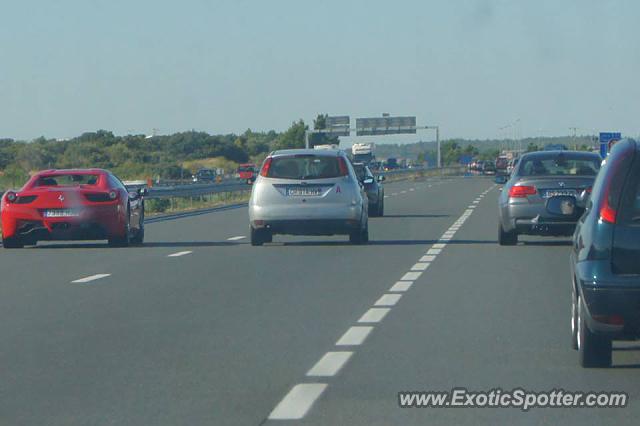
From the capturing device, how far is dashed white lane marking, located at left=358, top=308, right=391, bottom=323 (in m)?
13.0

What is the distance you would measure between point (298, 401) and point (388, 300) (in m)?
6.13

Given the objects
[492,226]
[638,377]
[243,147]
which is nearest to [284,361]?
[638,377]

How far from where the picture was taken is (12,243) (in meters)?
24.6

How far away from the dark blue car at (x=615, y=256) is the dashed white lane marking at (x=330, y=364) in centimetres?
168

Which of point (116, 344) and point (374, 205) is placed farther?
point (374, 205)

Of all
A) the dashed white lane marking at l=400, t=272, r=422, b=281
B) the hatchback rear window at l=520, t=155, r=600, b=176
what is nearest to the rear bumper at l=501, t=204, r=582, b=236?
the hatchback rear window at l=520, t=155, r=600, b=176

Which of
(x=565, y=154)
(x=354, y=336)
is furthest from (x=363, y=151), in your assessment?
(x=354, y=336)

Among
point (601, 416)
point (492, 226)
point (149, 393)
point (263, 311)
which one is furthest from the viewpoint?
point (492, 226)

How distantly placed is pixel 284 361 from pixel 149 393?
5.05 ft

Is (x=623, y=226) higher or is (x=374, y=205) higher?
(x=623, y=226)

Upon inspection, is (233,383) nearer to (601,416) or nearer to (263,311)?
(601,416)

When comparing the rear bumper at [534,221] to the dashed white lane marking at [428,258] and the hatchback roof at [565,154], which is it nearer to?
the hatchback roof at [565,154]

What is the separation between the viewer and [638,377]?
9.46 metres

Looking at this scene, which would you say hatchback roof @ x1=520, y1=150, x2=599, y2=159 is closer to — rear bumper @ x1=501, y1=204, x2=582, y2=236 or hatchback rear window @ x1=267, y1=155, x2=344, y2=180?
rear bumper @ x1=501, y1=204, x2=582, y2=236
